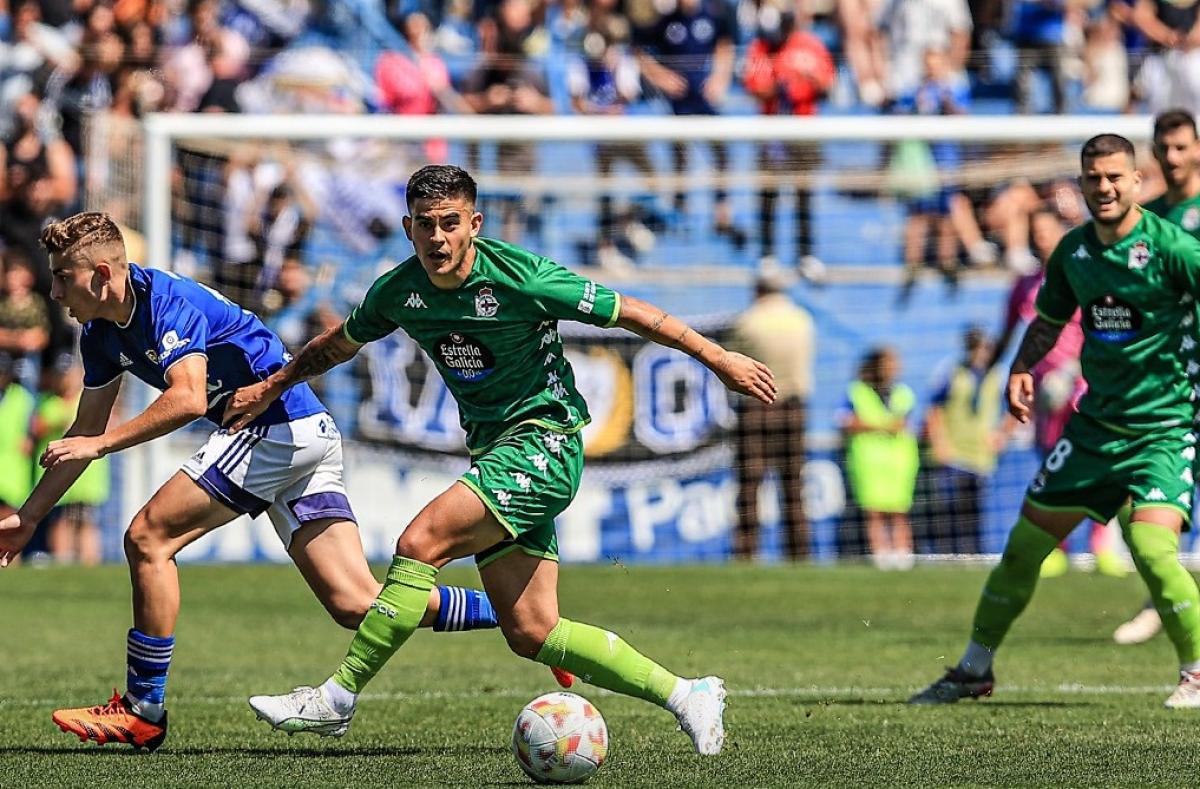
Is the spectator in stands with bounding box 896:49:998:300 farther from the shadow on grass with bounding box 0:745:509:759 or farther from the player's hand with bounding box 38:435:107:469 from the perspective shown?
the player's hand with bounding box 38:435:107:469

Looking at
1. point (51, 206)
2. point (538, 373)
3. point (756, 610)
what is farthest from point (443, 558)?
point (51, 206)

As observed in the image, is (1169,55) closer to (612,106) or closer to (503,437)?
(612,106)

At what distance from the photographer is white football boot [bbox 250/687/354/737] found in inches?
286

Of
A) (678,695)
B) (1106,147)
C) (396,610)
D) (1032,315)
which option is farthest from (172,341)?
(1032,315)

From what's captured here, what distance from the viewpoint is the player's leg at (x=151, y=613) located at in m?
7.87

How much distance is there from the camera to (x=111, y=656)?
12344 mm

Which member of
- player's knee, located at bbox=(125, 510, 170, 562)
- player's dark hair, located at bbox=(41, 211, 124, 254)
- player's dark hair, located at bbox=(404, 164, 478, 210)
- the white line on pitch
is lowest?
the white line on pitch

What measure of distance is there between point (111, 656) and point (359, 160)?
25.4 ft

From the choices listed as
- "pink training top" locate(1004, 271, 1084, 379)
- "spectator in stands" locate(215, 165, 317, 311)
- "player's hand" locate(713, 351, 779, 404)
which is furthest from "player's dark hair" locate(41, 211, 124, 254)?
"spectator in stands" locate(215, 165, 317, 311)

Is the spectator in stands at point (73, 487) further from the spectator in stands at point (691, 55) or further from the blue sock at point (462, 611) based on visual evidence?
the blue sock at point (462, 611)

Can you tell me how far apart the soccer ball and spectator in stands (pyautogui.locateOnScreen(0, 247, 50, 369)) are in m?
13.5

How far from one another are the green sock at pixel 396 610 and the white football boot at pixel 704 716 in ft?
3.49

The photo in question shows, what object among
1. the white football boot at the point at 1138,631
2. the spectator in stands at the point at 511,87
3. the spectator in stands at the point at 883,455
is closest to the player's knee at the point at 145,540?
the white football boot at the point at 1138,631

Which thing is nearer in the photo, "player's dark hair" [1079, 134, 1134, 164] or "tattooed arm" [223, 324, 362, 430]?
"tattooed arm" [223, 324, 362, 430]
